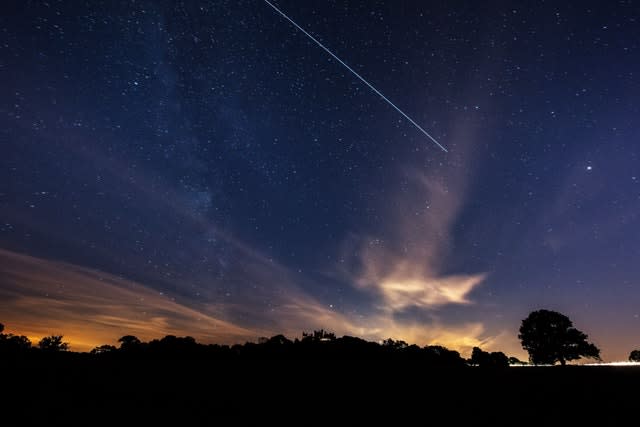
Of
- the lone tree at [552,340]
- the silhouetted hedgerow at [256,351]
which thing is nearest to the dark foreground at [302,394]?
the silhouetted hedgerow at [256,351]

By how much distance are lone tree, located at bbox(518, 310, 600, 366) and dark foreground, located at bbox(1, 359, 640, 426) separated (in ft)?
116

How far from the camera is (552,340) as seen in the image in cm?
3488

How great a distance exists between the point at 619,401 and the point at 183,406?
6564 mm

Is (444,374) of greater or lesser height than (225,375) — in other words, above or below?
above

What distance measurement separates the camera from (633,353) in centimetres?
4812

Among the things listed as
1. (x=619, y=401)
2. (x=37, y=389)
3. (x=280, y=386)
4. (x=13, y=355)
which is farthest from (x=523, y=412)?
(x=13, y=355)

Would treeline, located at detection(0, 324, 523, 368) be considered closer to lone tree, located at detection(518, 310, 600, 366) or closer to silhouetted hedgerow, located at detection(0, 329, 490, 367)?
silhouetted hedgerow, located at detection(0, 329, 490, 367)

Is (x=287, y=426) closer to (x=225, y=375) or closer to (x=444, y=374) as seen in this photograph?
(x=225, y=375)

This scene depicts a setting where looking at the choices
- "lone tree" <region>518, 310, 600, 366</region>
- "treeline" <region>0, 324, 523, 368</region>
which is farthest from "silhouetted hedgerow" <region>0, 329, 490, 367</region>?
"lone tree" <region>518, 310, 600, 366</region>

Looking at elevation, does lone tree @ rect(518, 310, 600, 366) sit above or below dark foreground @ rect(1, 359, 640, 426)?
above

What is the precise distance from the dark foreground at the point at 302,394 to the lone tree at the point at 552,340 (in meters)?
35.5

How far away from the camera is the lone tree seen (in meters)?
33.5

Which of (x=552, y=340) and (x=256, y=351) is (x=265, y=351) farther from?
(x=552, y=340)

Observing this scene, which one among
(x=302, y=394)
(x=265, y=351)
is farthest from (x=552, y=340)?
(x=302, y=394)
